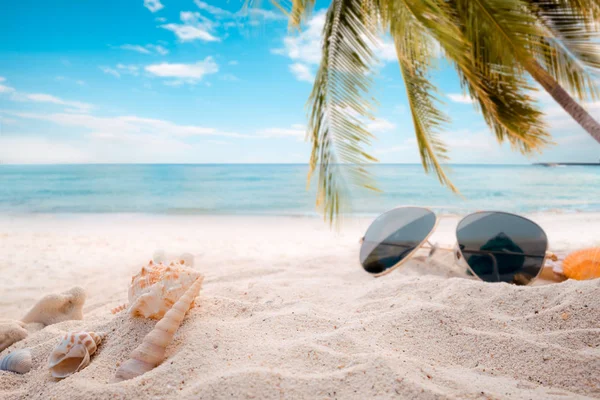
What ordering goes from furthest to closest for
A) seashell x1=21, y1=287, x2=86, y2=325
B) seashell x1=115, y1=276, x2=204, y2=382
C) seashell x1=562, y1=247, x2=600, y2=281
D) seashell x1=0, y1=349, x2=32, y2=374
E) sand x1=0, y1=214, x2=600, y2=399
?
1. seashell x1=562, y1=247, x2=600, y2=281
2. seashell x1=21, y1=287, x2=86, y2=325
3. seashell x1=0, y1=349, x2=32, y2=374
4. seashell x1=115, y1=276, x2=204, y2=382
5. sand x1=0, y1=214, x2=600, y2=399

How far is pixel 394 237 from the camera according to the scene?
9.61ft

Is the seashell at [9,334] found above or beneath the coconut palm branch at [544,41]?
beneath

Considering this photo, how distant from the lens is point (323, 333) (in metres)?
→ 1.35

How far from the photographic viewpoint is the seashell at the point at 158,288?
1.38m

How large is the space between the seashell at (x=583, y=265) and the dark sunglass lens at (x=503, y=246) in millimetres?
283

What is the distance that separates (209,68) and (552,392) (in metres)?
28.8

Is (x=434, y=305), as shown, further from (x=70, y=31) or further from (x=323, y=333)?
(x=70, y=31)

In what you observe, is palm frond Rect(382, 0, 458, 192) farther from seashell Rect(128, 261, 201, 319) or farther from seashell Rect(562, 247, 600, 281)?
seashell Rect(128, 261, 201, 319)

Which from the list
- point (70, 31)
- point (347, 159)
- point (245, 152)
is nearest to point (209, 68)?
point (245, 152)

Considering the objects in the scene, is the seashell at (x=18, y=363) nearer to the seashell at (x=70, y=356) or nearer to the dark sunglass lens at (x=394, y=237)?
the seashell at (x=70, y=356)

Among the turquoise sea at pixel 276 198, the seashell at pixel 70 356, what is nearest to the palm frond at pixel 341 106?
the seashell at pixel 70 356

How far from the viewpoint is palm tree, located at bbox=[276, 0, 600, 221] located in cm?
314

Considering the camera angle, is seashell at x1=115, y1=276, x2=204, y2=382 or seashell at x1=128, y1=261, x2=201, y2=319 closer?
seashell at x1=115, y1=276, x2=204, y2=382

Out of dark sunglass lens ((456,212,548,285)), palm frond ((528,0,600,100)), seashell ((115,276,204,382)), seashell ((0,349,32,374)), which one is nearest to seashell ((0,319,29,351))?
seashell ((0,349,32,374))
